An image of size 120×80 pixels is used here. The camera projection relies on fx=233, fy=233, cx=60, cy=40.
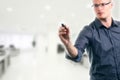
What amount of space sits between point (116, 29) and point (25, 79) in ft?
18.1

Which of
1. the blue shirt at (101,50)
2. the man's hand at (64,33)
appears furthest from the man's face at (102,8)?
the man's hand at (64,33)

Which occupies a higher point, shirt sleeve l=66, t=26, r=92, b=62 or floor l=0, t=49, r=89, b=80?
shirt sleeve l=66, t=26, r=92, b=62

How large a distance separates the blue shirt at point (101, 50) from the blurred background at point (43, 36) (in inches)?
18.5

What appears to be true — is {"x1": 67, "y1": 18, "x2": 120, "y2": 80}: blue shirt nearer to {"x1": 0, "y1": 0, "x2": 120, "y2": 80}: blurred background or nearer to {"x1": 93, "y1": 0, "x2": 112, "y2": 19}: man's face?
{"x1": 93, "y1": 0, "x2": 112, "y2": 19}: man's face

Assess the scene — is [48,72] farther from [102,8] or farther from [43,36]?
[43,36]

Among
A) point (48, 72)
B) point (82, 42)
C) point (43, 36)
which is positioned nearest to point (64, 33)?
point (82, 42)

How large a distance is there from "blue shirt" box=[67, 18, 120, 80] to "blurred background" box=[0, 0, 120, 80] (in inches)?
18.5

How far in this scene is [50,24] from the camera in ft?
48.6

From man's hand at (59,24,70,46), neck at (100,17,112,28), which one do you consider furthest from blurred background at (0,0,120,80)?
man's hand at (59,24,70,46)

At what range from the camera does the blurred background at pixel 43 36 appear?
782 cm

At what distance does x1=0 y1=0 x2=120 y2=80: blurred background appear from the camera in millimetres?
7824

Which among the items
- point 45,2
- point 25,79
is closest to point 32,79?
point 25,79

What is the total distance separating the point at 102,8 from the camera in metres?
1.52

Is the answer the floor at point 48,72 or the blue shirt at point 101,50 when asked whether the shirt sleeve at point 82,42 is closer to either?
the blue shirt at point 101,50
